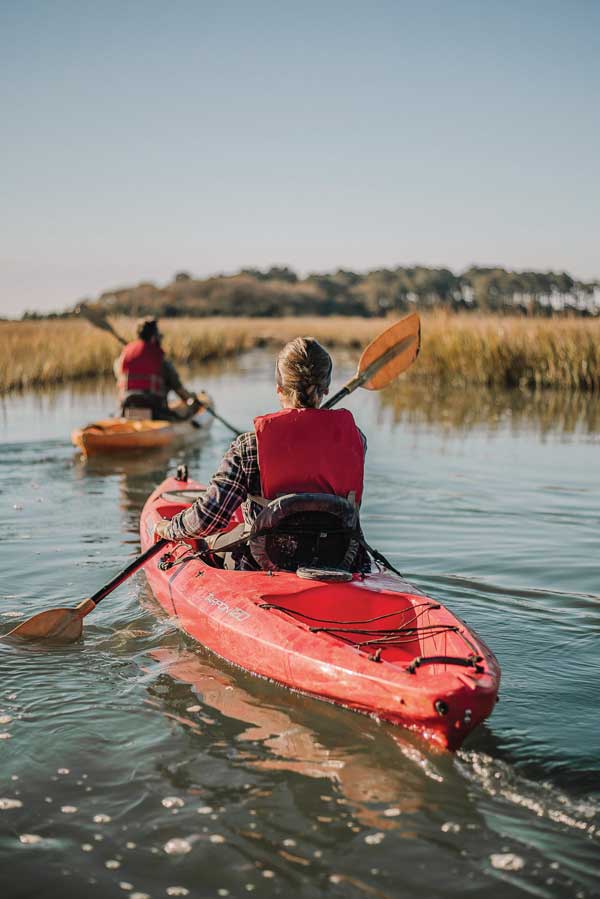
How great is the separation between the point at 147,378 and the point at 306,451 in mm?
7654

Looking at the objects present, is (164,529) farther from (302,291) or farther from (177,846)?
(302,291)

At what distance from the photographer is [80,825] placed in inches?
123

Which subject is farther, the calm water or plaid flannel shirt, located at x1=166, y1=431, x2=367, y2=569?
plaid flannel shirt, located at x1=166, y1=431, x2=367, y2=569

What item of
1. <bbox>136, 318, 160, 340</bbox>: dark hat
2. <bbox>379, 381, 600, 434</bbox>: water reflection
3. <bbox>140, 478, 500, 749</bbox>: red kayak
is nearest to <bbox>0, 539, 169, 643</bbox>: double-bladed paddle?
<bbox>140, 478, 500, 749</bbox>: red kayak

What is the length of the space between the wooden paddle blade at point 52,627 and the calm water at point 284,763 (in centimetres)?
10

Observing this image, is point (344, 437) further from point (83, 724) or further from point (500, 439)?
point (500, 439)

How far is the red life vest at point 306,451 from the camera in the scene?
4211 millimetres

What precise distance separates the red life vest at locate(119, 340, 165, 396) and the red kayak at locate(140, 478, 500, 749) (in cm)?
655

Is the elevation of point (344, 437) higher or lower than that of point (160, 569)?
higher

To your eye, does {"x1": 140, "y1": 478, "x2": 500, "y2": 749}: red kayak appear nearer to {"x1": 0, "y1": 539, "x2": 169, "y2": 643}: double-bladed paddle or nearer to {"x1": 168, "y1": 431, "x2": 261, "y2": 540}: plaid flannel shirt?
{"x1": 168, "y1": 431, "x2": 261, "y2": 540}: plaid flannel shirt

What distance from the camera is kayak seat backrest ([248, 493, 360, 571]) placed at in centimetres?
425

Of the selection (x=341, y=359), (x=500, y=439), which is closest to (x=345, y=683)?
(x=500, y=439)

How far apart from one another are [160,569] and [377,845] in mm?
2721

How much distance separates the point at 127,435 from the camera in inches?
430
